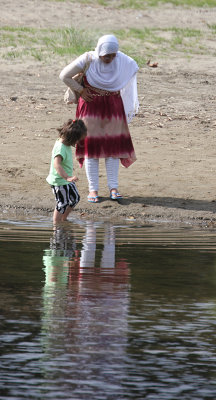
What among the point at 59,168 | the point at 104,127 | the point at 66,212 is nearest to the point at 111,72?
the point at 104,127

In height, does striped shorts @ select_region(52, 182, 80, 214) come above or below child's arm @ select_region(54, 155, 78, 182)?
below

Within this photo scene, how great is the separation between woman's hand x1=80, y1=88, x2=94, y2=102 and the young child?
66 centimetres

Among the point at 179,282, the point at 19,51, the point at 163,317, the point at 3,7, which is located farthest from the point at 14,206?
the point at 3,7

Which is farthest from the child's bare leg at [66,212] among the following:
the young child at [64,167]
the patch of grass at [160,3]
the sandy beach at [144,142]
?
the patch of grass at [160,3]

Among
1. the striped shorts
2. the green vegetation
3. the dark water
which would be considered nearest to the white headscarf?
the striped shorts

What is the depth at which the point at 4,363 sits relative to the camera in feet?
17.0

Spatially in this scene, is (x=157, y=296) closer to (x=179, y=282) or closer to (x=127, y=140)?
(x=179, y=282)

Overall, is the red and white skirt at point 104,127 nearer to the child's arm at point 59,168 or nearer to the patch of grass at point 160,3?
the child's arm at point 59,168

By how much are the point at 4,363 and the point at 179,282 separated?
7.08 feet

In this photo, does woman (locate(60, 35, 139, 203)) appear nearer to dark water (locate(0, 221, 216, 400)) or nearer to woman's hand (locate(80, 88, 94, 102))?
woman's hand (locate(80, 88, 94, 102))

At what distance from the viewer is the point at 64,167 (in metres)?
9.57

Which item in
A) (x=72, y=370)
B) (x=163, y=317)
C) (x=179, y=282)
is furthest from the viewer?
(x=179, y=282)

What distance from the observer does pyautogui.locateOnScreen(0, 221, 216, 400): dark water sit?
4953mm

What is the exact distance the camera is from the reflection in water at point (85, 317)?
504cm
